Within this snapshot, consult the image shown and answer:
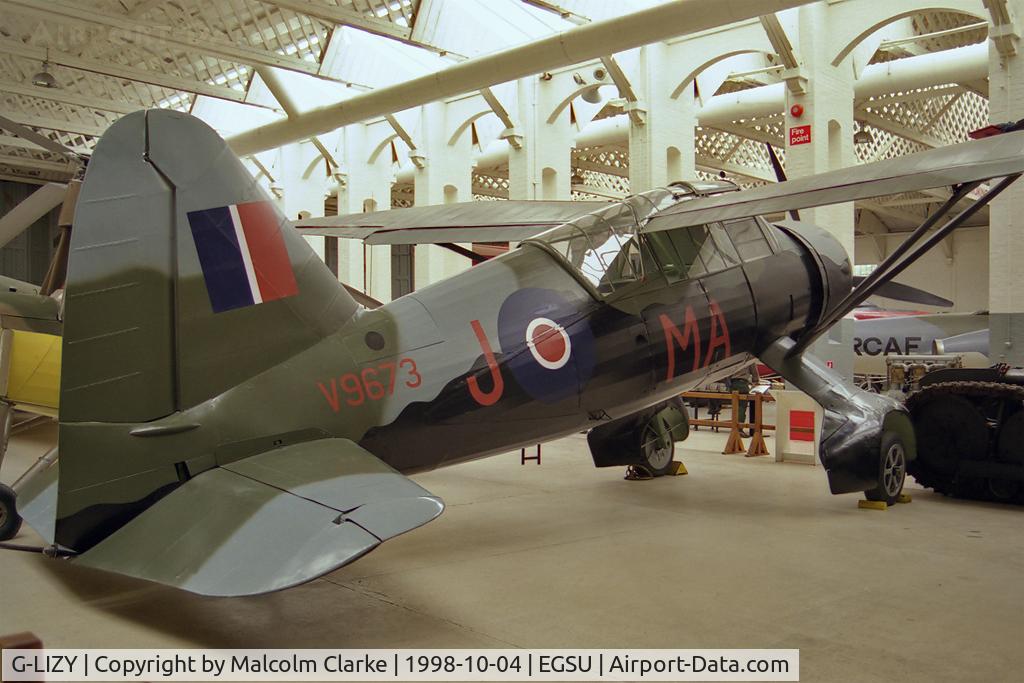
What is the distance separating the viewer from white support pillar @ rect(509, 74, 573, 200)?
15.5m

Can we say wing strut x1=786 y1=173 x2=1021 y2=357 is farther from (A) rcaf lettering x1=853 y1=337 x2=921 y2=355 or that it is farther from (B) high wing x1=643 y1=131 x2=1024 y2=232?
(A) rcaf lettering x1=853 y1=337 x2=921 y2=355

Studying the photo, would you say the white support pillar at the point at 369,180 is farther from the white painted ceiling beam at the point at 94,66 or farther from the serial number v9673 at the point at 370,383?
the serial number v9673 at the point at 370,383

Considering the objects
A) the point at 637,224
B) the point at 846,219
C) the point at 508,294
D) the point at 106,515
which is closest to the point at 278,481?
the point at 106,515

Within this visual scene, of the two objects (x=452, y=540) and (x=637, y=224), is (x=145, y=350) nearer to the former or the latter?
(x=452, y=540)

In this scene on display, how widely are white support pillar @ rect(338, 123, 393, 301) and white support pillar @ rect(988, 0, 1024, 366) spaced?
1309 centimetres

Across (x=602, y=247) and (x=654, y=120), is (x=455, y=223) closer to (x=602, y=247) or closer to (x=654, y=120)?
(x=602, y=247)

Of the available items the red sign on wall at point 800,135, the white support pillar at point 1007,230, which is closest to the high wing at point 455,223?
the red sign on wall at point 800,135

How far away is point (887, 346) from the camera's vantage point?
2183 cm

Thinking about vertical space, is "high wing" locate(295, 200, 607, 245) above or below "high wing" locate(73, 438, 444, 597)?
above

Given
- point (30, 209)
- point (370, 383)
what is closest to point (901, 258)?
point (370, 383)

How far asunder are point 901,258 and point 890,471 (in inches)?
73.5

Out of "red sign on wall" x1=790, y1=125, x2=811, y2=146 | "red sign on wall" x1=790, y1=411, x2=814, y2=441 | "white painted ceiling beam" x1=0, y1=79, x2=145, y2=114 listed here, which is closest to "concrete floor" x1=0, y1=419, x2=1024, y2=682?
"red sign on wall" x1=790, y1=411, x2=814, y2=441

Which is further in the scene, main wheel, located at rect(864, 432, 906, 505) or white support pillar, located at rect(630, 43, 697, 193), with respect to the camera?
white support pillar, located at rect(630, 43, 697, 193)

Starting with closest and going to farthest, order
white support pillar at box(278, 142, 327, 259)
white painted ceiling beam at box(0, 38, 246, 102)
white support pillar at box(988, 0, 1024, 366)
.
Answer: white support pillar at box(988, 0, 1024, 366)
white painted ceiling beam at box(0, 38, 246, 102)
white support pillar at box(278, 142, 327, 259)
